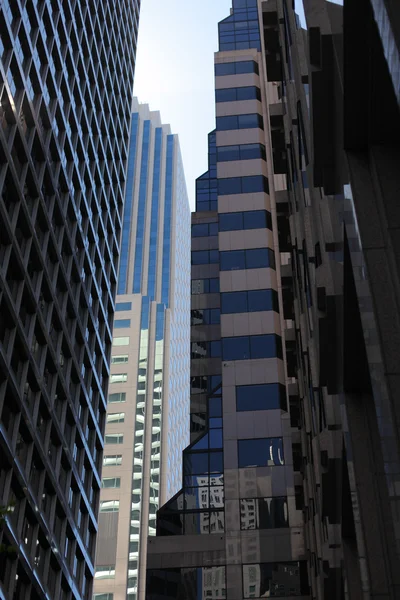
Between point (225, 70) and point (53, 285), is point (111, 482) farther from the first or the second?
point (225, 70)

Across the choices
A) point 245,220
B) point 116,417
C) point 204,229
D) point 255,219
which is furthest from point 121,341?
point 255,219

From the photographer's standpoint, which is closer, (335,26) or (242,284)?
(335,26)

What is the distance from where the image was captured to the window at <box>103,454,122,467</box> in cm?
12825

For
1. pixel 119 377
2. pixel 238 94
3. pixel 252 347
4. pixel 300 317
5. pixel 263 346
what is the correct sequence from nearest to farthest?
pixel 300 317, pixel 263 346, pixel 252 347, pixel 238 94, pixel 119 377

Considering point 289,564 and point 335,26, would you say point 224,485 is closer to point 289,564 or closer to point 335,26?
point 289,564

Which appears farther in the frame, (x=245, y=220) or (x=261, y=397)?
(x=245, y=220)

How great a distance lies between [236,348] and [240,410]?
3733 mm

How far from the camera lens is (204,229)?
5944cm

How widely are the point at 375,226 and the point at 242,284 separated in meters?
36.5

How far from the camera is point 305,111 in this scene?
16.4 m

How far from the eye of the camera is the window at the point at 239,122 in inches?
2019

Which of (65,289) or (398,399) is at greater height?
(65,289)

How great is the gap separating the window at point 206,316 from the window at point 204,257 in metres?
4.70

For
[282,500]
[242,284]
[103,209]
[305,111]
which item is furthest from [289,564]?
[103,209]
